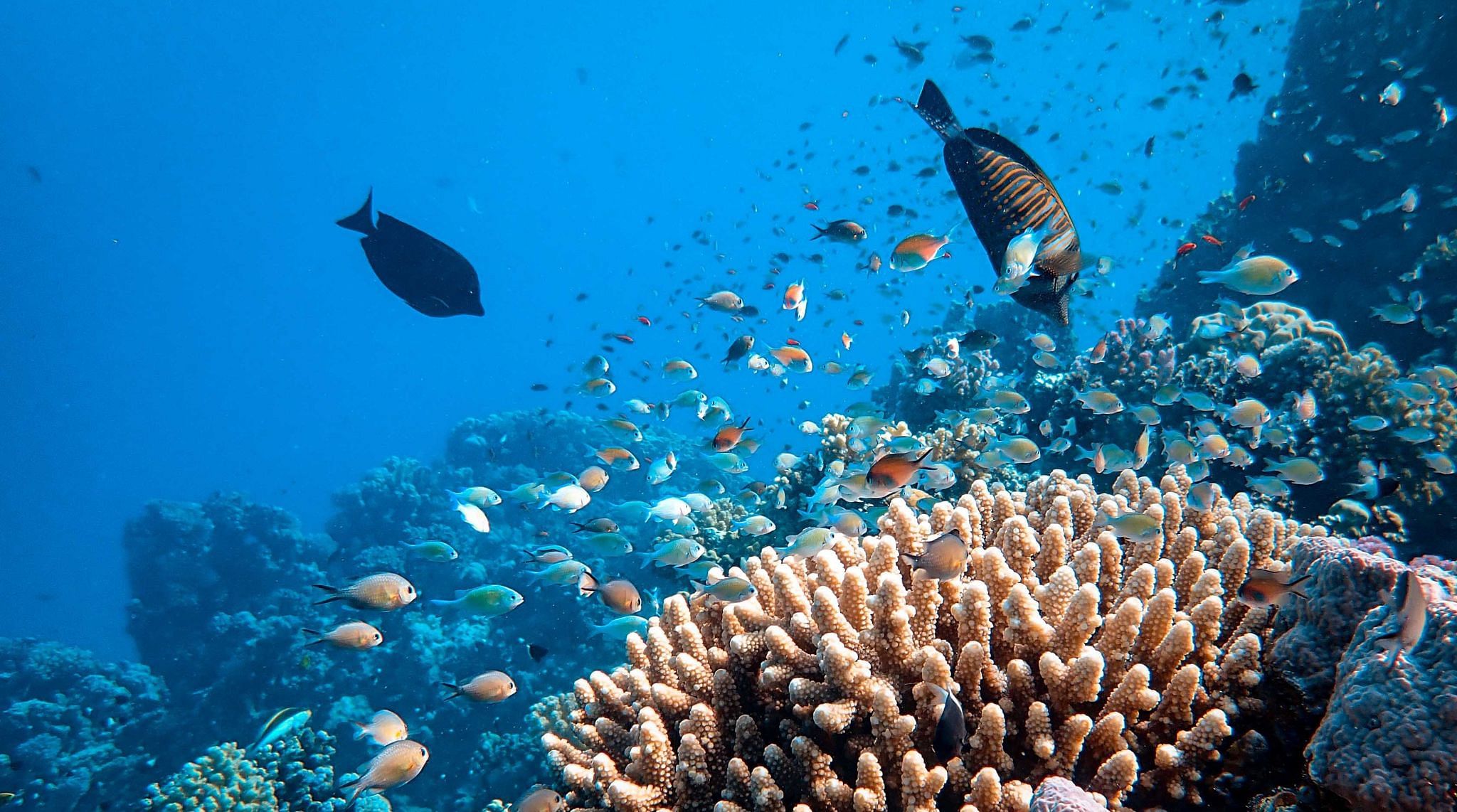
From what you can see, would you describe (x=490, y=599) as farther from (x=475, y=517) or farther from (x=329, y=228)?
(x=329, y=228)

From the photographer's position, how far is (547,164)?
11594 cm

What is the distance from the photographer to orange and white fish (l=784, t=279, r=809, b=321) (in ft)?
Result: 29.2

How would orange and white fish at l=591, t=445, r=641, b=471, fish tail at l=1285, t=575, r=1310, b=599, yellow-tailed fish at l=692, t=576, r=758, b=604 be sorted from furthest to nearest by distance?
orange and white fish at l=591, t=445, r=641, b=471
yellow-tailed fish at l=692, t=576, r=758, b=604
fish tail at l=1285, t=575, r=1310, b=599

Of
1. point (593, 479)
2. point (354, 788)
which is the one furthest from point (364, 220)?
point (593, 479)

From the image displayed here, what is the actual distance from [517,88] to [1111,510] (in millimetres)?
119278

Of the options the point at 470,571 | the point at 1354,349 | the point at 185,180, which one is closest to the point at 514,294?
the point at 185,180

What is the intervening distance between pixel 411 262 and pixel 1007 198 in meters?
2.67

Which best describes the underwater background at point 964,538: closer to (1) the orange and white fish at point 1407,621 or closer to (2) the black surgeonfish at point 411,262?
(1) the orange and white fish at point 1407,621

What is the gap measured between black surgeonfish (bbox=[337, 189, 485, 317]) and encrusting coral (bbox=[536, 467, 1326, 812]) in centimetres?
204

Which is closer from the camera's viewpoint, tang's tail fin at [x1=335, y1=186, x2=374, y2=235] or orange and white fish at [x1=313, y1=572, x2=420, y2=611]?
tang's tail fin at [x1=335, y1=186, x2=374, y2=235]

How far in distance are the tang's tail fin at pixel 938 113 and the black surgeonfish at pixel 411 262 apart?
6.96 feet

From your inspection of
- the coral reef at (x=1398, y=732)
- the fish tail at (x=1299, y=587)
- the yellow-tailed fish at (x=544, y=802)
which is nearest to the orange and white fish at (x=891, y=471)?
the fish tail at (x=1299, y=587)

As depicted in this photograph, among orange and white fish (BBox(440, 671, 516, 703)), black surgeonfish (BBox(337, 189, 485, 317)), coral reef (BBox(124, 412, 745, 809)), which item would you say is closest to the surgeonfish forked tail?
black surgeonfish (BBox(337, 189, 485, 317))

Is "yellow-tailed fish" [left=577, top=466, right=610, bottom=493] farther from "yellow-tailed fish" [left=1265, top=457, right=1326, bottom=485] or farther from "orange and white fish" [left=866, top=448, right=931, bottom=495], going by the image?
"yellow-tailed fish" [left=1265, top=457, right=1326, bottom=485]
